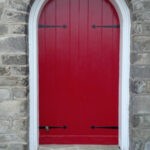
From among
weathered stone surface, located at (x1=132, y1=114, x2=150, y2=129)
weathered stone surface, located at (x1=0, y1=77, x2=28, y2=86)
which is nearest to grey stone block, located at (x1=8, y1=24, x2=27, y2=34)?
weathered stone surface, located at (x1=0, y1=77, x2=28, y2=86)

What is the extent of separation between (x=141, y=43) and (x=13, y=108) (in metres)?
1.77

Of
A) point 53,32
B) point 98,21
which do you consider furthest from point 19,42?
point 98,21

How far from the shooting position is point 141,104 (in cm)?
391

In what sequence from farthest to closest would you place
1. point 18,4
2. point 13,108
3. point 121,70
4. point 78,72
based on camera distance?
point 78,72, point 121,70, point 13,108, point 18,4

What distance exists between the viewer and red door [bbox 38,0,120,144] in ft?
13.7

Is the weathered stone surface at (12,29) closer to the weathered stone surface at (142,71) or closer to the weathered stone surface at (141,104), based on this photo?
the weathered stone surface at (142,71)

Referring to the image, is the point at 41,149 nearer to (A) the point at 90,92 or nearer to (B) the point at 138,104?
(A) the point at 90,92

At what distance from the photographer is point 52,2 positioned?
163 inches

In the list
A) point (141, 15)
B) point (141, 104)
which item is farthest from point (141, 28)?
point (141, 104)

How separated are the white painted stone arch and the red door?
15 cm

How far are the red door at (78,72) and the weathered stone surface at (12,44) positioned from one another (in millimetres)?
402

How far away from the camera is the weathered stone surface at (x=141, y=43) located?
3.82 meters

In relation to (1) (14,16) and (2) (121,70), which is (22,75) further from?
(2) (121,70)

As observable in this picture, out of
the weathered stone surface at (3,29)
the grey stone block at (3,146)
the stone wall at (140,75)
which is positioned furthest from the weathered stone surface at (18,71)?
the stone wall at (140,75)
